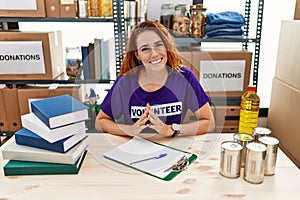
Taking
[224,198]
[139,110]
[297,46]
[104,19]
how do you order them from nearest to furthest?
[224,198] → [139,110] → [297,46] → [104,19]

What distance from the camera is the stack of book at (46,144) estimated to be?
0.91 meters

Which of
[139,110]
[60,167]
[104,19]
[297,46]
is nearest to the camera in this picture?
[60,167]

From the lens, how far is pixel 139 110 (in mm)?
1406

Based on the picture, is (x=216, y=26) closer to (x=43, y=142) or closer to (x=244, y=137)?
(x=244, y=137)

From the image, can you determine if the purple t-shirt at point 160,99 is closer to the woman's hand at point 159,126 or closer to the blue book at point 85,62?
the woman's hand at point 159,126

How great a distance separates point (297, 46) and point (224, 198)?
121 centimetres

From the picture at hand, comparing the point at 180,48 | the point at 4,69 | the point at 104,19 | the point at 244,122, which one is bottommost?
the point at 244,122

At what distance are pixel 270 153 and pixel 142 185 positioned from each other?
396 millimetres

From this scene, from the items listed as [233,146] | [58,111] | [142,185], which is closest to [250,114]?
[233,146]

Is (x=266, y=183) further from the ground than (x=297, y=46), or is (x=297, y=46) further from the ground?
(x=297, y=46)

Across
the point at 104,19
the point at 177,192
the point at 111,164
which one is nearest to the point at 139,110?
the point at 111,164

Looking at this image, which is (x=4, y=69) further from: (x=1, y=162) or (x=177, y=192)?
(x=177, y=192)

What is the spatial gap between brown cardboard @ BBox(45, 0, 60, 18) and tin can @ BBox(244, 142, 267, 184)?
4.80ft

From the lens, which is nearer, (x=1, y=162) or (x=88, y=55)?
(x=1, y=162)
